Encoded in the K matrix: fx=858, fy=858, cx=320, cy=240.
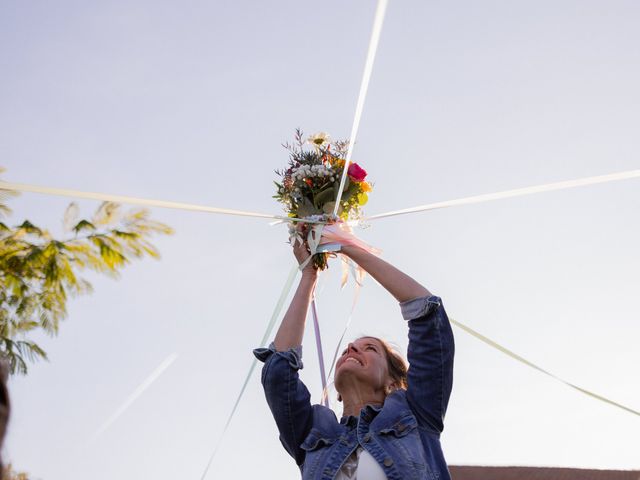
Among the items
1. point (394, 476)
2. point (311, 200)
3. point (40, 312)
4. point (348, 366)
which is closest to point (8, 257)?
point (40, 312)

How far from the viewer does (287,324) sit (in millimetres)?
4074

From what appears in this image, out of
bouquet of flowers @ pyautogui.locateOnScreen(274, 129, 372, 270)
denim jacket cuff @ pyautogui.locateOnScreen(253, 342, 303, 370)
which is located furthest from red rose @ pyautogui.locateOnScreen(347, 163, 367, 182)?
denim jacket cuff @ pyautogui.locateOnScreen(253, 342, 303, 370)

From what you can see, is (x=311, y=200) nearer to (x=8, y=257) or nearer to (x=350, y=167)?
(x=350, y=167)

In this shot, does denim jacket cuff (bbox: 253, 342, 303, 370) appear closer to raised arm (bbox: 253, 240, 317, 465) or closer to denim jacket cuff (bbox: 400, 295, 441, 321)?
raised arm (bbox: 253, 240, 317, 465)

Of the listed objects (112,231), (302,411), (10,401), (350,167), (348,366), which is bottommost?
(10,401)

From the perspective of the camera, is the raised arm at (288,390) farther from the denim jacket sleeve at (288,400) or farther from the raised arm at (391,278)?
the raised arm at (391,278)

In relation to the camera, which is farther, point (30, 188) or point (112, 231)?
point (112, 231)

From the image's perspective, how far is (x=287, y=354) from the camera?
13.0 feet

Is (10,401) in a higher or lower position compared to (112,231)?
lower

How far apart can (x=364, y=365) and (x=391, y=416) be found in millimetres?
383

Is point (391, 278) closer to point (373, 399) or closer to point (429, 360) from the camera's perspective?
point (429, 360)

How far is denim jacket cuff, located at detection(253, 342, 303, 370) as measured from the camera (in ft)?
12.9

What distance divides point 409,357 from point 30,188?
175 centimetres

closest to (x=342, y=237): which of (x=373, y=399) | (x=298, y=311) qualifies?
(x=298, y=311)
